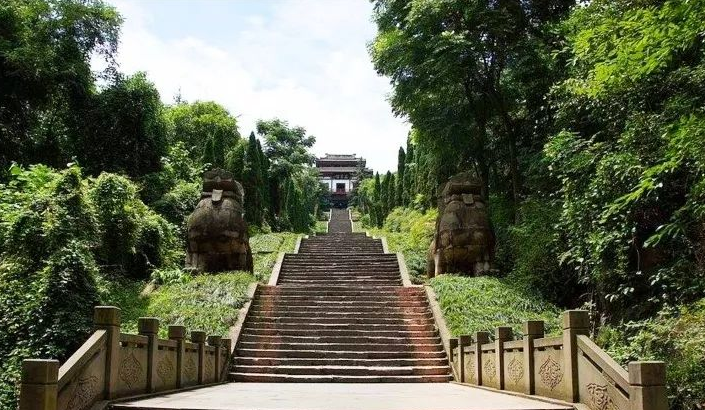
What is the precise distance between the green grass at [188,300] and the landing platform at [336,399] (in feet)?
9.68

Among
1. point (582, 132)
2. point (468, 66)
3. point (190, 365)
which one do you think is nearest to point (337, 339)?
point (190, 365)

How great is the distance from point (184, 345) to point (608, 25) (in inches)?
292

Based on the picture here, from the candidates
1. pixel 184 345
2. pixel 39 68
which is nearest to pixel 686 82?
pixel 184 345

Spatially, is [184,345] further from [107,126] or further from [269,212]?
[269,212]

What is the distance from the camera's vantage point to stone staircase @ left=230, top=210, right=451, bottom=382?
10359 mm

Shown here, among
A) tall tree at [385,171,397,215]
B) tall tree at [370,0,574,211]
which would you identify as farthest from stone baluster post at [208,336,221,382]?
tall tree at [385,171,397,215]

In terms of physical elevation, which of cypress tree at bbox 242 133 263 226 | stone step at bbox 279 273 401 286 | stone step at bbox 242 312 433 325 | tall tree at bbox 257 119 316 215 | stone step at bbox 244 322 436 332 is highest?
tall tree at bbox 257 119 316 215

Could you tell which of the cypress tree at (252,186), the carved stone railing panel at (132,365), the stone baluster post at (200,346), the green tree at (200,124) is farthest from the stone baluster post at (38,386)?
the green tree at (200,124)

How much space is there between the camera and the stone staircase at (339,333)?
10.4 m

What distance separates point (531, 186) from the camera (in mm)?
15531

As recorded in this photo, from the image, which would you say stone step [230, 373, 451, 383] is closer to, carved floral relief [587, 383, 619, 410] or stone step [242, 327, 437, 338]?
stone step [242, 327, 437, 338]

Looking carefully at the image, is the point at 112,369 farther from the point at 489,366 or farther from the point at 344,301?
the point at 344,301

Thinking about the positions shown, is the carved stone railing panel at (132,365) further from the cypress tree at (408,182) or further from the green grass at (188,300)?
the cypress tree at (408,182)

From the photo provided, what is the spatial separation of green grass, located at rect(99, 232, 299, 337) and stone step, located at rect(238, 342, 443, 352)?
782 mm
